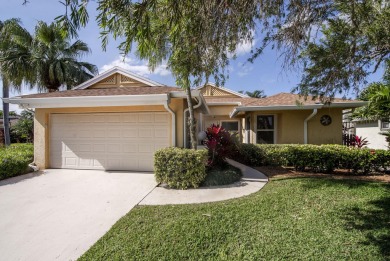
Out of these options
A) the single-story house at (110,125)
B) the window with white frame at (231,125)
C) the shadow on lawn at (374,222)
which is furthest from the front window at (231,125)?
the shadow on lawn at (374,222)

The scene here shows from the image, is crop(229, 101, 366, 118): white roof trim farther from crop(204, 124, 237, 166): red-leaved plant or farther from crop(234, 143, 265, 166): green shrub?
crop(204, 124, 237, 166): red-leaved plant

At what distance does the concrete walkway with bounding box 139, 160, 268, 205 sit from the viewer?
5078mm

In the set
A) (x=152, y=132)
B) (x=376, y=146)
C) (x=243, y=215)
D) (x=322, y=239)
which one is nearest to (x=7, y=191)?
(x=152, y=132)

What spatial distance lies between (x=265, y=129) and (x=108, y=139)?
26.2 ft

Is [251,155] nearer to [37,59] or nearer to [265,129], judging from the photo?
[265,129]

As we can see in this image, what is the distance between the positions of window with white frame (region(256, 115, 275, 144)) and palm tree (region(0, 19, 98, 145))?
12.3 m

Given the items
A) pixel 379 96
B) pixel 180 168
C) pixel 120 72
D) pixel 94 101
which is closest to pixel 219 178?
pixel 180 168

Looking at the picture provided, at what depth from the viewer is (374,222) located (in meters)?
3.79

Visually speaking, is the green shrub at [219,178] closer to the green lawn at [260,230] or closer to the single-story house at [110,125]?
the green lawn at [260,230]

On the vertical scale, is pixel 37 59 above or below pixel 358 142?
above

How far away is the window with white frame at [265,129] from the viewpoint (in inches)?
433

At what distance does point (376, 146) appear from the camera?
15656 mm

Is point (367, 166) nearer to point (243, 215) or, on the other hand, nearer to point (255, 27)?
point (243, 215)

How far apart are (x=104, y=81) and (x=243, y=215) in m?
9.55
